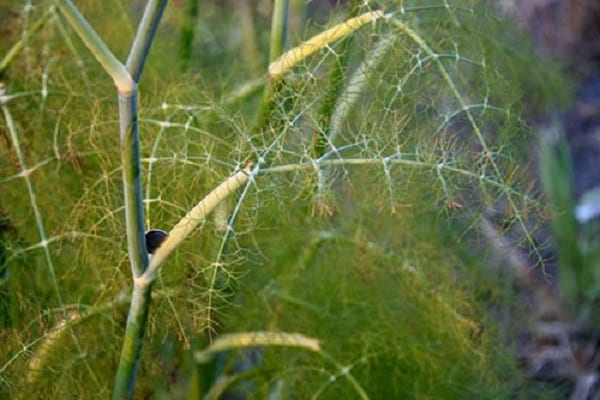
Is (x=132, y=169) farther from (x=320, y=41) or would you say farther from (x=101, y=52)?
(x=320, y=41)

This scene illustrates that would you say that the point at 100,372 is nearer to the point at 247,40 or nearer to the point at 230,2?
the point at 247,40

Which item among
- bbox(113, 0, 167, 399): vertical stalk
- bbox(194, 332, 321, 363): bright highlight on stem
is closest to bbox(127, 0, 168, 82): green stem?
bbox(113, 0, 167, 399): vertical stalk

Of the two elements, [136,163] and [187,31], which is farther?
[187,31]

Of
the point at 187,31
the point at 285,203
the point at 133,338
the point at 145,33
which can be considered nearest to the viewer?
the point at 145,33

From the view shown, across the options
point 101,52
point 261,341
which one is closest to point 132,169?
point 101,52

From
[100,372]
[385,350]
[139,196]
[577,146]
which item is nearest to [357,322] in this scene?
[385,350]

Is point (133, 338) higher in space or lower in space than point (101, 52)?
lower

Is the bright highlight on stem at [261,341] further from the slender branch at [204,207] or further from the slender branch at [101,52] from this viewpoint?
the slender branch at [101,52]
